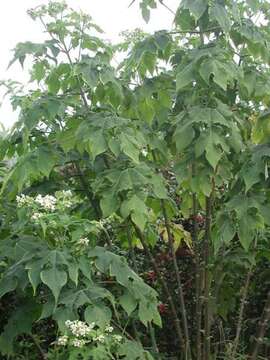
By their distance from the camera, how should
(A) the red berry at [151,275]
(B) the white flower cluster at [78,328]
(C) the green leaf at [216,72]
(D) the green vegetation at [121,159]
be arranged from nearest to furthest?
(B) the white flower cluster at [78,328], (D) the green vegetation at [121,159], (C) the green leaf at [216,72], (A) the red berry at [151,275]

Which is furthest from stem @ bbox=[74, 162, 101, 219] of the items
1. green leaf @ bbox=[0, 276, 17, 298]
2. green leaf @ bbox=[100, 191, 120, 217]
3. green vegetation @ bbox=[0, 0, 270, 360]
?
green leaf @ bbox=[0, 276, 17, 298]

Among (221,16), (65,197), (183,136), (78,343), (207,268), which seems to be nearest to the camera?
(78,343)

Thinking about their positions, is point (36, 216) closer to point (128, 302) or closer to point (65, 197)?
point (65, 197)

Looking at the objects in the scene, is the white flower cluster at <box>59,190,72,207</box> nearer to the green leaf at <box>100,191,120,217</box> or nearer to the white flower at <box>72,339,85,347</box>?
the green leaf at <box>100,191,120,217</box>

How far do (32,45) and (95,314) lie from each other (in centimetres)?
127

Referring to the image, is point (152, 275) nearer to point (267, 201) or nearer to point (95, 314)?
point (267, 201)

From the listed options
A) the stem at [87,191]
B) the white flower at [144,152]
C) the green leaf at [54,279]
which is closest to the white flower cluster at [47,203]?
the green leaf at [54,279]

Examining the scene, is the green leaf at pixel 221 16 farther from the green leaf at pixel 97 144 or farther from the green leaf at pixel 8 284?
the green leaf at pixel 8 284

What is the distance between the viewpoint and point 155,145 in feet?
10.1

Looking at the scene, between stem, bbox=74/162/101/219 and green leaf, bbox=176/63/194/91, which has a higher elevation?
green leaf, bbox=176/63/194/91

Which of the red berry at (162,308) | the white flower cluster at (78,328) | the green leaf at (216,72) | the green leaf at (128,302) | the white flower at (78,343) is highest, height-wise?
the green leaf at (216,72)

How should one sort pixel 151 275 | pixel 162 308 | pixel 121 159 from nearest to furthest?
pixel 121 159 < pixel 162 308 < pixel 151 275

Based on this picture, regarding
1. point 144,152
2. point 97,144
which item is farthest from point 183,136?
point 144,152

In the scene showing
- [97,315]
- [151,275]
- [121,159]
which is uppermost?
[121,159]
